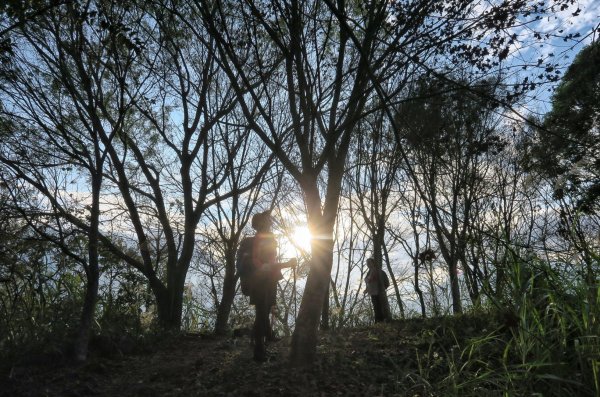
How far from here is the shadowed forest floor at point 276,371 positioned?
13.2 feet

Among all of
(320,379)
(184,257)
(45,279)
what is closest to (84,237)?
(45,279)

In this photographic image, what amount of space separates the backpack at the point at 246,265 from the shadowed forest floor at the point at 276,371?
0.87 metres

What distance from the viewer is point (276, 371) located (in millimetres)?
4652

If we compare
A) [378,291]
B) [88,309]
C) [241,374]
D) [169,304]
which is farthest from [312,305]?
[378,291]

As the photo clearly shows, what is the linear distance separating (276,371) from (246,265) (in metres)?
1.24

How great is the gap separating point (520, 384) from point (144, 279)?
8.13 metres

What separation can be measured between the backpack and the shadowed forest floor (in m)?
0.87

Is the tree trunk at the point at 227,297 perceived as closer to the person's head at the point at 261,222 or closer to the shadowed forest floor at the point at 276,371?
the shadowed forest floor at the point at 276,371

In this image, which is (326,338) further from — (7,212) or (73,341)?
(7,212)

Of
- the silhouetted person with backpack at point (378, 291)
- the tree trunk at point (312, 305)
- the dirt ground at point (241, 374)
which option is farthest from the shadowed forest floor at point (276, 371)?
the silhouetted person with backpack at point (378, 291)

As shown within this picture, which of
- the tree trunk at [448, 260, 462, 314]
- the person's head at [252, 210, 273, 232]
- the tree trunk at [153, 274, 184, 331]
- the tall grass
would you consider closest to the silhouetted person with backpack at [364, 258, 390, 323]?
the tree trunk at [448, 260, 462, 314]

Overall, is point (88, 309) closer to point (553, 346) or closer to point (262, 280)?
point (262, 280)

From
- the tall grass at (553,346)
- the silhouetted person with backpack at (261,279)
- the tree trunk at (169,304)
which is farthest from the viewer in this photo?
the tree trunk at (169,304)

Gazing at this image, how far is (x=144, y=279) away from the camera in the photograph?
927 centimetres
